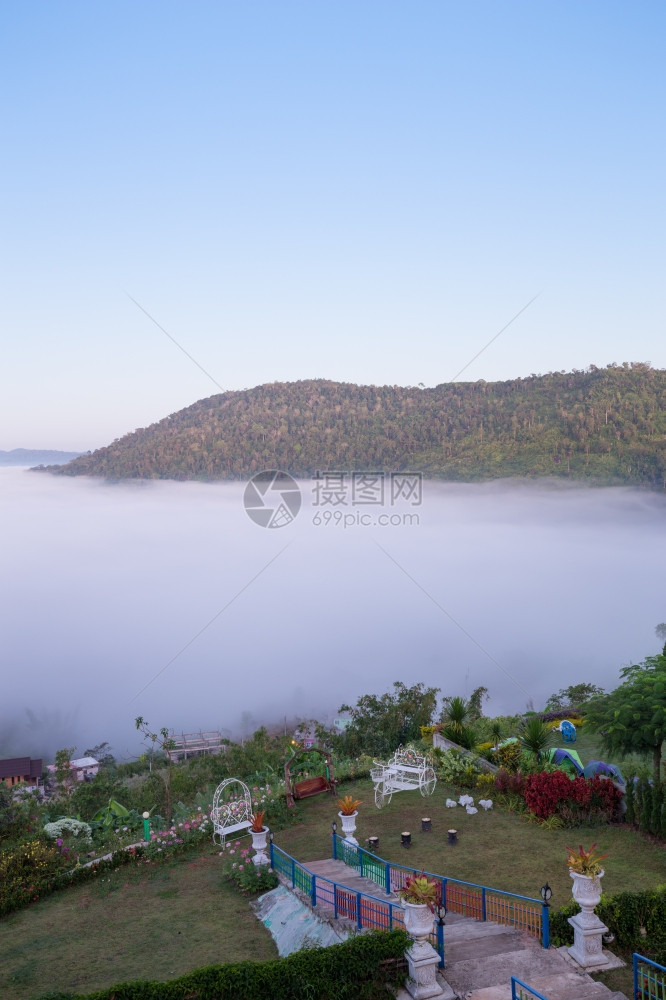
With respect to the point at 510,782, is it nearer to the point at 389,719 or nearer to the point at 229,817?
the point at 229,817

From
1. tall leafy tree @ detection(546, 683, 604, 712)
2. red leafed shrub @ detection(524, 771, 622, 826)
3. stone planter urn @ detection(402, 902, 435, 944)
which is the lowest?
tall leafy tree @ detection(546, 683, 604, 712)

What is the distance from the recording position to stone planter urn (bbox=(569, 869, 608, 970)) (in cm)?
1037

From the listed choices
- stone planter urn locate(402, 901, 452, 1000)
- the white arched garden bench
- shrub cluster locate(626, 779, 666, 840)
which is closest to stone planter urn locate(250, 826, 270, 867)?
the white arched garden bench

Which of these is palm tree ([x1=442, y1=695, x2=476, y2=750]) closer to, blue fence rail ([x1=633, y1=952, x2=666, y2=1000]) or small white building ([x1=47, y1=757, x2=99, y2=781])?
blue fence rail ([x1=633, y1=952, x2=666, y2=1000])

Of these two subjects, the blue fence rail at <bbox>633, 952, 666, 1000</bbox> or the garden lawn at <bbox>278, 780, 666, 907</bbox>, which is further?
the garden lawn at <bbox>278, 780, 666, 907</bbox>

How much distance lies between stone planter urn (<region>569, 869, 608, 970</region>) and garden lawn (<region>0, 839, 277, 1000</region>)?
4.93 m

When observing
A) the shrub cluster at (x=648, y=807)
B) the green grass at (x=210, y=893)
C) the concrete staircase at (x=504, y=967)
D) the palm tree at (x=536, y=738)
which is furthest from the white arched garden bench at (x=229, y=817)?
the shrub cluster at (x=648, y=807)

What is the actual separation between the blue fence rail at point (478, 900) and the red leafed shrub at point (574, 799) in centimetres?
433

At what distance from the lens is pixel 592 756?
23.4m

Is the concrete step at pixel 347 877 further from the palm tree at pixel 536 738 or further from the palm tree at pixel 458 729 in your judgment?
the palm tree at pixel 458 729

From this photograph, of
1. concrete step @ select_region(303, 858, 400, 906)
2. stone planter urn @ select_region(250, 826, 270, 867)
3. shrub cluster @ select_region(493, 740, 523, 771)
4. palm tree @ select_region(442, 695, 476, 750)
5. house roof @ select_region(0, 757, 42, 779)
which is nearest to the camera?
concrete step @ select_region(303, 858, 400, 906)

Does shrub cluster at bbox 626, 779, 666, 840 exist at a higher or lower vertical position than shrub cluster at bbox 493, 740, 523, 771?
higher

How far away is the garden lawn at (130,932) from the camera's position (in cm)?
1172

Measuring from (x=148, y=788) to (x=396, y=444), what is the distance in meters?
68.7
